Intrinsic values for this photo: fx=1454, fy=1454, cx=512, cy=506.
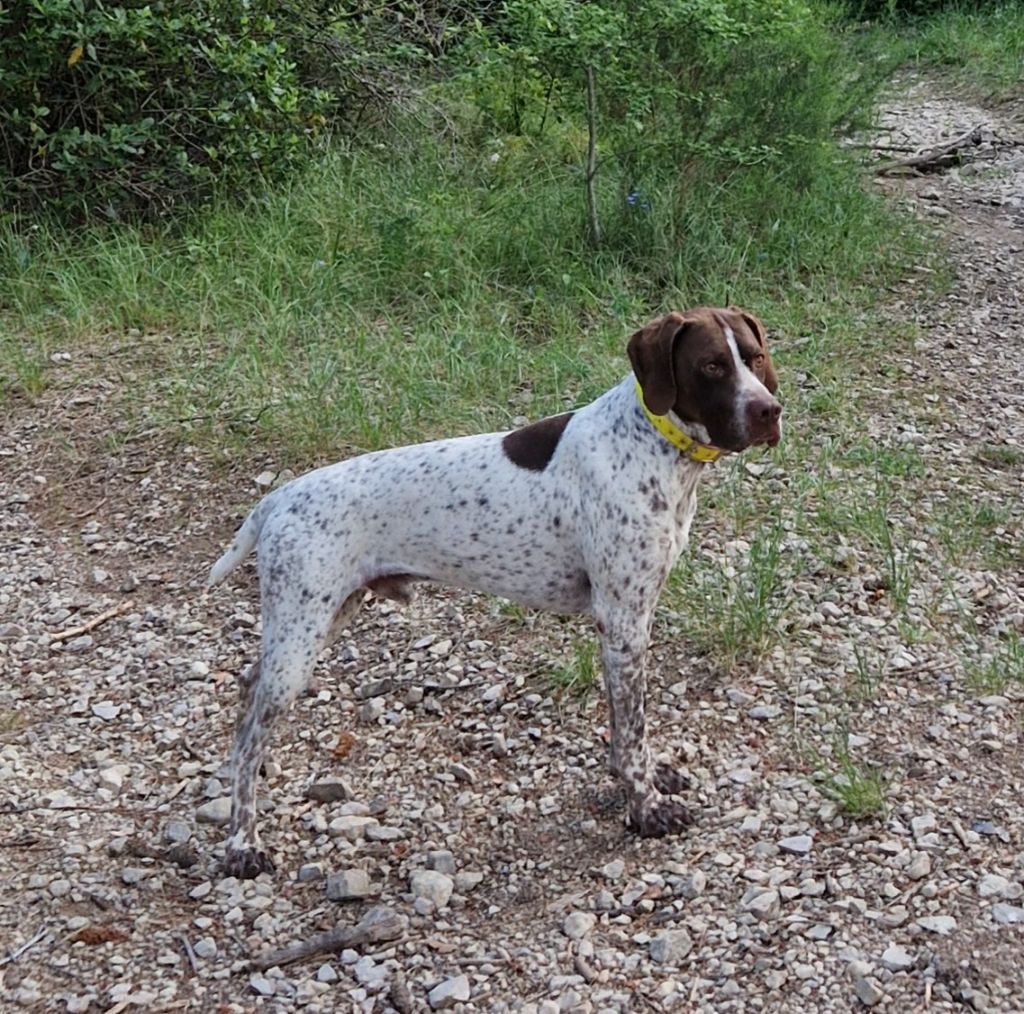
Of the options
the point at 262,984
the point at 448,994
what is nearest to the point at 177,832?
the point at 262,984

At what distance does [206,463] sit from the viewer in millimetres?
6195

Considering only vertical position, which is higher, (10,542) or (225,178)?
(225,178)

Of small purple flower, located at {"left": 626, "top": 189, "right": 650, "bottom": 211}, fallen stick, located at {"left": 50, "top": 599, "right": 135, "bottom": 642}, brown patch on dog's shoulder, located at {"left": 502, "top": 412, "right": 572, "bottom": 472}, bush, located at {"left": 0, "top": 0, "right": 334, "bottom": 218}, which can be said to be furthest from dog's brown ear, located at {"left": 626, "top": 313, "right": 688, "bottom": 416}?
bush, located at {"left": 0, "top": 0, "right": 334, "bottom": 218}

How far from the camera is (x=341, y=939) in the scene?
373cm

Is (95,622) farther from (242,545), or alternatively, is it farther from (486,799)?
(486,799)

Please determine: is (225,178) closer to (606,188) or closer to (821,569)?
(606,188)

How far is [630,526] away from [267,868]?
1.38m

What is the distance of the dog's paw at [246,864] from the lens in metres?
4.01

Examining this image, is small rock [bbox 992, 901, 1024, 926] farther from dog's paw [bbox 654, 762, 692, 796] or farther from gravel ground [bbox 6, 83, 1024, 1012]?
dog's paw [bbox 654, 762, 692, 796]

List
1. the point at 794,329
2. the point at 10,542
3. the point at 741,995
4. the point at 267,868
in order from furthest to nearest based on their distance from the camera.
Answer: the point at 794,329 < the point at 10,542 < the point at 267,868 < the point at 741,995

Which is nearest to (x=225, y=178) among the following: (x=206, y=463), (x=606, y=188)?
(x=606, y=188)

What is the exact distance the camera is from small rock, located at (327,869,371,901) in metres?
3.90

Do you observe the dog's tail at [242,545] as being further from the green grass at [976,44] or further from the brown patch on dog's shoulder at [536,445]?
the green grass at [976,44]

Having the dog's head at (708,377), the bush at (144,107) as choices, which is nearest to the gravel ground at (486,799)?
the dog's head at (708,377)
